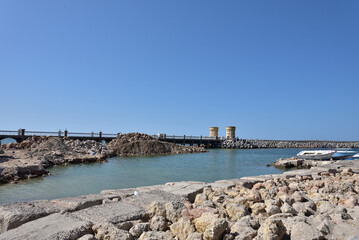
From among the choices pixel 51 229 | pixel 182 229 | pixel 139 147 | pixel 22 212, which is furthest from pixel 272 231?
pixel 139 147

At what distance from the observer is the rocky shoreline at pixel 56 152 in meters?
10.7

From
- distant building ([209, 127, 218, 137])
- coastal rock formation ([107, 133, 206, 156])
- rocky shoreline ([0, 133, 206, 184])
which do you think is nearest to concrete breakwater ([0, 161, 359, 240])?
rocky shoreline ([0, 133, 206, 184])

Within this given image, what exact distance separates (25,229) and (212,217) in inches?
71.6

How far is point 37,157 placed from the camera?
15.6m

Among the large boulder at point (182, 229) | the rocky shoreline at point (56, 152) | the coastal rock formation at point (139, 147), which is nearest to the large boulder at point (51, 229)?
the large boulder at point (182, 229)

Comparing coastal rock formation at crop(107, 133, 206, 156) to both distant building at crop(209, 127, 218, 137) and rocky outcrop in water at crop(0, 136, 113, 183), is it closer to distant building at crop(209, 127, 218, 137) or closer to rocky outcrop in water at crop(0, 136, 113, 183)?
rocky outcrop in water at crop(0, 136, 113, 183)

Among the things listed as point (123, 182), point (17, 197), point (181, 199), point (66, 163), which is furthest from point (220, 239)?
point (66, 163)

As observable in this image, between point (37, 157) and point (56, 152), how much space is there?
183cm

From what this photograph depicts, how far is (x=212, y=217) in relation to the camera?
2516mm

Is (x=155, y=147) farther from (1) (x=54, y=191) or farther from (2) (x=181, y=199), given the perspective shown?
(2) (x=181, y=199)

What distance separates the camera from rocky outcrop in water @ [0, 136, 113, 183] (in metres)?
10.3

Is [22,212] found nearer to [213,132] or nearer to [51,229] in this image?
[51,229]

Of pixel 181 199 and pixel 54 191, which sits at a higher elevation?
pixel 181 199

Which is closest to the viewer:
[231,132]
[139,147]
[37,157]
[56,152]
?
[37,157]
